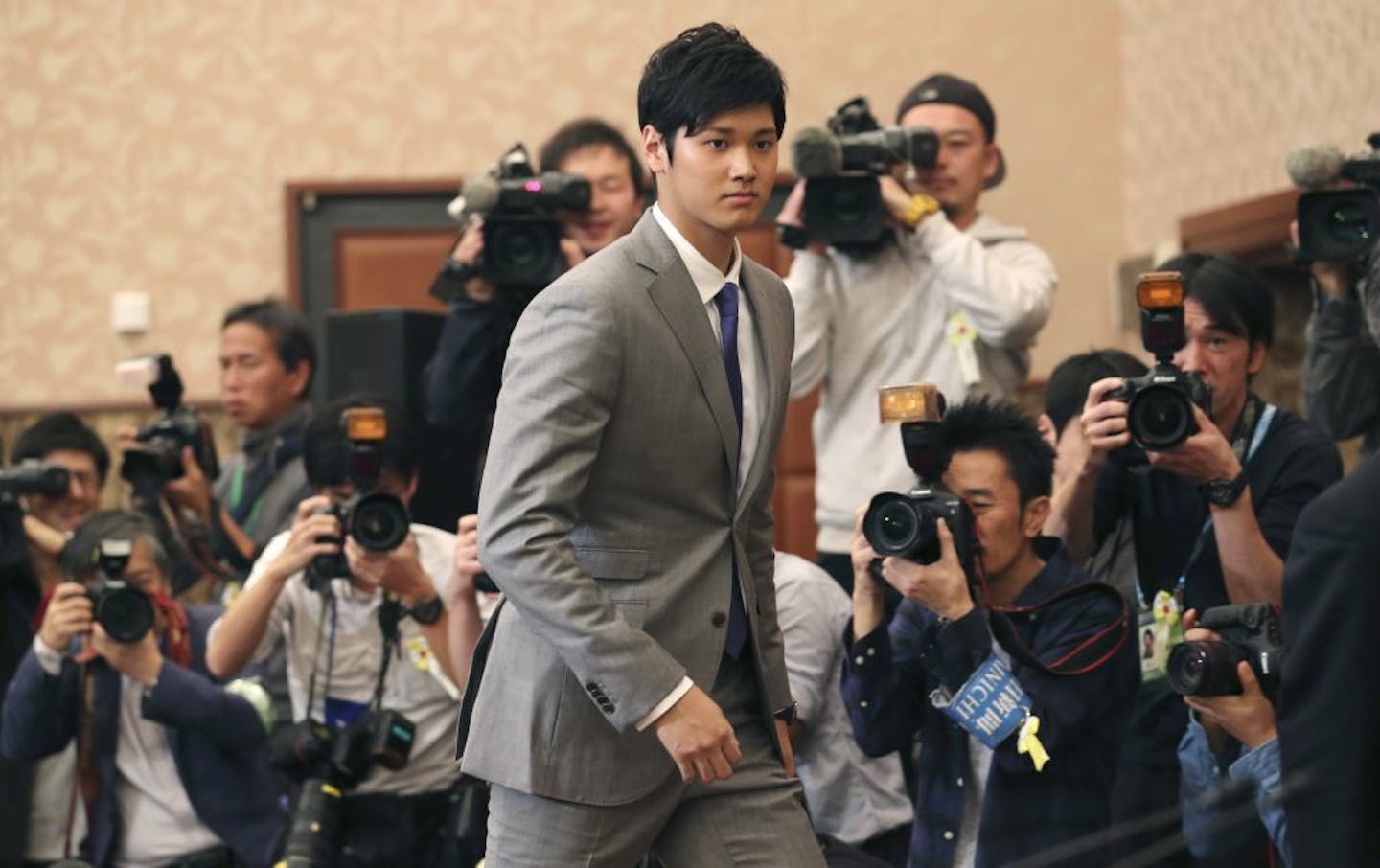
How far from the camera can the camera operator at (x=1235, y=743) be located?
8.07 feet

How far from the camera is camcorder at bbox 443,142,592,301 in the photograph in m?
3.81

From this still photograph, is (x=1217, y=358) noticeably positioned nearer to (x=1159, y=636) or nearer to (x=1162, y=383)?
(x=1162, y=383)

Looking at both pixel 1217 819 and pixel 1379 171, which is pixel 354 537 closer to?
pixel 1379 171

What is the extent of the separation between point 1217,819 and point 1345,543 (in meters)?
0.41

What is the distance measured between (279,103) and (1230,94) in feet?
8.89

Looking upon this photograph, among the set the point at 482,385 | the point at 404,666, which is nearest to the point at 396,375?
the point at 482,385

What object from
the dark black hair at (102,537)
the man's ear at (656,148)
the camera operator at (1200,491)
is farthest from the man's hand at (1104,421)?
the dark black hair at (102,537)

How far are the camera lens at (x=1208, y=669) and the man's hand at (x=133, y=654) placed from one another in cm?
189

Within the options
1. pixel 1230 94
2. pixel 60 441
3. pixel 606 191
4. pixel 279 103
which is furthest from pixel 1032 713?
pixel 279 103

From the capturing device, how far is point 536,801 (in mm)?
2291

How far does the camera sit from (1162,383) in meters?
2.94

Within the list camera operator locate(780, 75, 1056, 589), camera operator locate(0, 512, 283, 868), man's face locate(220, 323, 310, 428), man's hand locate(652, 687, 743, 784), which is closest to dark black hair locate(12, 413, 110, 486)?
man's face locate(220, 323, 310, 428)

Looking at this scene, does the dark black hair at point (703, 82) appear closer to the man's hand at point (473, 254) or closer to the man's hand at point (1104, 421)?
the man's hand at point (1104, 421)

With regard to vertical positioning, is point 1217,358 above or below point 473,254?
below
